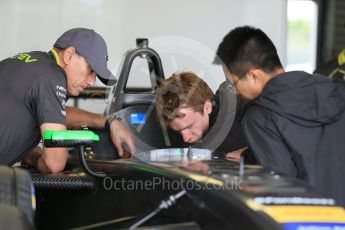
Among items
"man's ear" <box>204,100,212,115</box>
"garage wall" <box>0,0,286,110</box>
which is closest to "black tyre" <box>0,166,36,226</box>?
"man's ear" <box>204,100,212,115</box>

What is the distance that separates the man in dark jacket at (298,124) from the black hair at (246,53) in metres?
0.02

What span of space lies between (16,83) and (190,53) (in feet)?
3.68

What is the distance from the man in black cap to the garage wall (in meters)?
1.40

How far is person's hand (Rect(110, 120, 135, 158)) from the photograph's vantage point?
2715mm

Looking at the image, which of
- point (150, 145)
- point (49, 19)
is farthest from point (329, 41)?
point (150, 145)

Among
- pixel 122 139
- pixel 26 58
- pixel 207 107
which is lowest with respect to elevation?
pixel 122 139

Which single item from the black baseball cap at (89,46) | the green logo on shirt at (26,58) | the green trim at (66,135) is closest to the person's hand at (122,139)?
the black baseball cap at (89,46)

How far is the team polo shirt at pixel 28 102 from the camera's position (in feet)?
8.36

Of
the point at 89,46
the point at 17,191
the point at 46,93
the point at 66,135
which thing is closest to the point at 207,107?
the point at 89,46

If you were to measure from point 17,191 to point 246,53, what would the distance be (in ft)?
3.02

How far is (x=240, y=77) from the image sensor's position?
2.38 metres

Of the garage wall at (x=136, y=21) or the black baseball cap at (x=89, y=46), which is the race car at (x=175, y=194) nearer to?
the black baseball cap at (x=89, y=46)

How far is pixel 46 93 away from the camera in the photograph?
2547 mm

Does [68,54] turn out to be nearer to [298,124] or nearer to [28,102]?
[28,102]
